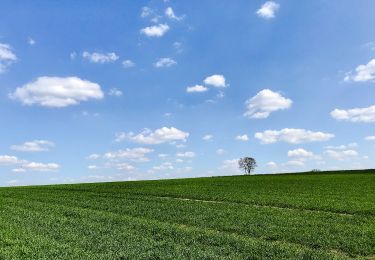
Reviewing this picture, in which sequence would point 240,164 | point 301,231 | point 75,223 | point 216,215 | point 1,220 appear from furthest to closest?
point 240,164, point 216,215, point 1,220, point 75,223, point 301,231

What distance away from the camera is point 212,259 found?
53.3 feet

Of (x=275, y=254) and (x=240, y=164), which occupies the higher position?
(x=240, y=164)

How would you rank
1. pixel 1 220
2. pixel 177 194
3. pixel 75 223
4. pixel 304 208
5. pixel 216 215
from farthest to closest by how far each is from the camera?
pixel 177 194, pixel 304 208, pixel 216 215, pixel 1 220, pixel 75 223

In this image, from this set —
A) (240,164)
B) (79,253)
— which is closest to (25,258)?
(79,253)

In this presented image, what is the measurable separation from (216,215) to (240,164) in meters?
153

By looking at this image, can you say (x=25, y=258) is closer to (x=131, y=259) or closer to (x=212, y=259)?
(x=131, y=259)

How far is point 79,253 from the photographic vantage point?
653 inches

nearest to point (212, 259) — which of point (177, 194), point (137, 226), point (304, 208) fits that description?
point (137, 226)

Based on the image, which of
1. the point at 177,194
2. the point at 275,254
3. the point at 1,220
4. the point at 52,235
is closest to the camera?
the point at 275,254

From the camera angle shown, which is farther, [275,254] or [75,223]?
[75,223]

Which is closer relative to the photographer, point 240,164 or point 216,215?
point 216,215

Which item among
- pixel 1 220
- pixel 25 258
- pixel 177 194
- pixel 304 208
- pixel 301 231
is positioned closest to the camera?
pixel 25 258

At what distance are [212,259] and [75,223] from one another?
1165cm

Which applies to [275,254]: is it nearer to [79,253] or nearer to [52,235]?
[79,253]
